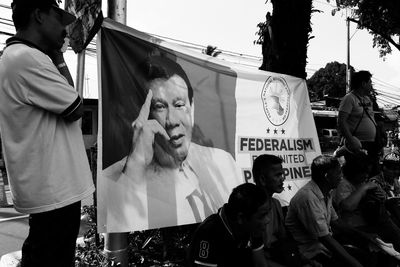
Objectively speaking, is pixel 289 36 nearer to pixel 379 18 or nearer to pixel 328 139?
pixel 379 18

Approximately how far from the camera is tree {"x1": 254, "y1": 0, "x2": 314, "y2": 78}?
5.15m

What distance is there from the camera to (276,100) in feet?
14.8

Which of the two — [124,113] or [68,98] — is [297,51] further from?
[68,98]

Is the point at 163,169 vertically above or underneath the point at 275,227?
above

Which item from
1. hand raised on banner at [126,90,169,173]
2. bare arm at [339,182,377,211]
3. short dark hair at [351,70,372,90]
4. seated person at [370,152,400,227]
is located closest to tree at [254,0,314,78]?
short dark hair at [351,70,372,90]

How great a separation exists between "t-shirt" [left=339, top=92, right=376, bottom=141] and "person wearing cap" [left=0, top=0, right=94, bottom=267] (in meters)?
3.81

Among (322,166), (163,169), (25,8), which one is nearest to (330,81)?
(322,166)

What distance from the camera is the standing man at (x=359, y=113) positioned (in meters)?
4.84

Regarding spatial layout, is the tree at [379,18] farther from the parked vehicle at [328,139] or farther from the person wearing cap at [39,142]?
the person wearing cap at [39,142]

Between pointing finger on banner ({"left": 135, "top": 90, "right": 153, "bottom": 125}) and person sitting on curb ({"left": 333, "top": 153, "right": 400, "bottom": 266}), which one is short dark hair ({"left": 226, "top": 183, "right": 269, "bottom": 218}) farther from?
person sitting on curb ({"left": 333, "top": 153, "right": 400, "bottom": 266})

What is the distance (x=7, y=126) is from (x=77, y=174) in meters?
0.37

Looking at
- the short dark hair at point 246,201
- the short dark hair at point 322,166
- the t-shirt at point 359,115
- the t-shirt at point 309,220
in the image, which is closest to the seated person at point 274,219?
the t-shirt at point 309,220

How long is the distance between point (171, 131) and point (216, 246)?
137cm

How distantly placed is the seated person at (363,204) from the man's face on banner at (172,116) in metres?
1.65
